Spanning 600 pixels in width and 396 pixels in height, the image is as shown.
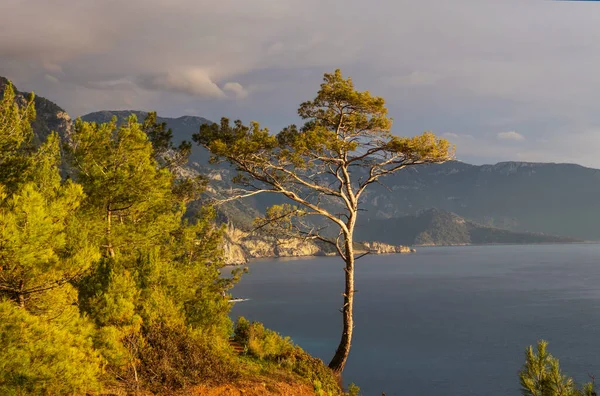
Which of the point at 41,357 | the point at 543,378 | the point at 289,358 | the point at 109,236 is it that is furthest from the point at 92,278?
the point at 543,378

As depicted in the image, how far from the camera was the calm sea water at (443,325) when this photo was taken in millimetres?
48750

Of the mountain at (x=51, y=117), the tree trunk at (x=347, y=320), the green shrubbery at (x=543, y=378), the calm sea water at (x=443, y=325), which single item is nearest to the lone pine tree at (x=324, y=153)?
the tree trunk at (x=347, y=320)

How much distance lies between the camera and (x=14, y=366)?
821cm

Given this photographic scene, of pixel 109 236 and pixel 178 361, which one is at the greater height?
pixel 109 236

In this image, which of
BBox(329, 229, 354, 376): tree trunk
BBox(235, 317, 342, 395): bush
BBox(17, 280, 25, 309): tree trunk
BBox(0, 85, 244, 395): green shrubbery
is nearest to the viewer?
BBox(0, 85, 244, 395): green shrubbery

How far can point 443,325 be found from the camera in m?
73.4

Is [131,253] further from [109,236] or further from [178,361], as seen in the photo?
[178,361]

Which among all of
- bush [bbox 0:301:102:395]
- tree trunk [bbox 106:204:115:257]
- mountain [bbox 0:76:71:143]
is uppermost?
mountain [bbox 0:76:71:143]

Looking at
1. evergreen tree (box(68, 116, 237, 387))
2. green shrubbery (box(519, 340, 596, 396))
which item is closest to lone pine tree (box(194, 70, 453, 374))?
evergreen tree (box(68, 116, 237, 387))

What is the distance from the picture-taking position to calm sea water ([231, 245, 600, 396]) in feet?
160

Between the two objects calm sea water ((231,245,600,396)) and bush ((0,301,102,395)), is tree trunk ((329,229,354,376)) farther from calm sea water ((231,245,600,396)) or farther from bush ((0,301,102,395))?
calm sea water ((231,245,600,396))

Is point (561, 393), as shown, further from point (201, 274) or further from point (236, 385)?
point (201, 274)

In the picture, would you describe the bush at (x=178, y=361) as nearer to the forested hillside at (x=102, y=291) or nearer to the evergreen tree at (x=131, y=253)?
the forested hillside at (x=102, y=291)

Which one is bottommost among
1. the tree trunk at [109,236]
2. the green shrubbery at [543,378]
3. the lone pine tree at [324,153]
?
the green shrubbery at [543,378]
